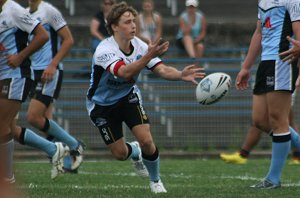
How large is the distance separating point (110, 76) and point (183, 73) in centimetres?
102

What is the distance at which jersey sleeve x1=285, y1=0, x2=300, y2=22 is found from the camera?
28.0 feet

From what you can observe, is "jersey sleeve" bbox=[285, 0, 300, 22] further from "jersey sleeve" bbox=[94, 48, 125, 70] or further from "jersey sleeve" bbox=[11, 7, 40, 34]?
"jersey sleeve" bbox=[11, 7, 40, 34]

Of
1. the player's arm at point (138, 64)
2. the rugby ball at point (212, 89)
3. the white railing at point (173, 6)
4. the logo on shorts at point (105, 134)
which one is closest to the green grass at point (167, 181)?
the logo on shorts at point (105, 134)

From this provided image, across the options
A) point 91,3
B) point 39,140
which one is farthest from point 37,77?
point 91,3

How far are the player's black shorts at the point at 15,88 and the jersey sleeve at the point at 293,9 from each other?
2.75 metres

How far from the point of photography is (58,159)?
10.4 meters

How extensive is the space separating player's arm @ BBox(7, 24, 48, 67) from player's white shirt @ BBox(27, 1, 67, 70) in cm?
234

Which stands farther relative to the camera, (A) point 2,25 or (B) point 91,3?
(B) point 91,3

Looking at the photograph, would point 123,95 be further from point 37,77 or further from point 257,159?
point 257,159

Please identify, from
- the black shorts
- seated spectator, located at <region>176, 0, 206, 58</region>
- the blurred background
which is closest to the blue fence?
the blurred background

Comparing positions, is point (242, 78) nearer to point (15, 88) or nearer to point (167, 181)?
point (167, 181)

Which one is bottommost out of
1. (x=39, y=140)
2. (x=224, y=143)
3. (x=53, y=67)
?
(x=224, y=143)

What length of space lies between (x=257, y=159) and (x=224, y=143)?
112 cm

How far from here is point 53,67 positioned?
10648 millimetres
